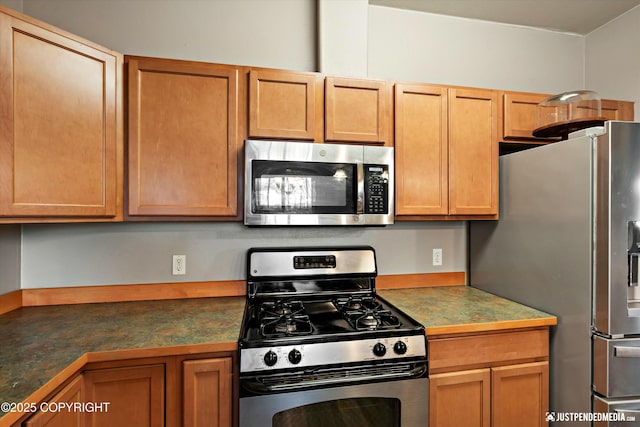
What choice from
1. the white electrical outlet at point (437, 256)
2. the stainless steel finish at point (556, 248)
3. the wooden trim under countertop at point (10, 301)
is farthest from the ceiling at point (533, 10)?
the wooden trim under countertop at point (10, 301)

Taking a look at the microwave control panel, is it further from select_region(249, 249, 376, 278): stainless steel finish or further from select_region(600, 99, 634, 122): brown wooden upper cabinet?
select_region(600, 99, 634, 122): brown wooden upper cabinet

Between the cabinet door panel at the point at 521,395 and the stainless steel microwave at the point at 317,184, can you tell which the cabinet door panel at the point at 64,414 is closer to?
the stainless steel microwave at the point at 317,184

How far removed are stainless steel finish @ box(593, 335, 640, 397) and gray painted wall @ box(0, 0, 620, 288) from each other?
985 mm

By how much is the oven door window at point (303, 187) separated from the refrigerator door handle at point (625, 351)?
1.28m

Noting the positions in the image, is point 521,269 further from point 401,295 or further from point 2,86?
point 2,86

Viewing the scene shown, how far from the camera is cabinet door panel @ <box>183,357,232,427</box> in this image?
4.06 ft

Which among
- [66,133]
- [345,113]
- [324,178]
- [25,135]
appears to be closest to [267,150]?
[324,178]

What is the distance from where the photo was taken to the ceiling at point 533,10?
7.09 ft

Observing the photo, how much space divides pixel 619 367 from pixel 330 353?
4.05 feet

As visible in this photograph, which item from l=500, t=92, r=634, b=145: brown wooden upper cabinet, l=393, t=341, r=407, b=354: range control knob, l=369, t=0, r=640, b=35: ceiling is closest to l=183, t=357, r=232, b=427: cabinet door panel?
l=393, t=341, r=407, b=354: range control knob

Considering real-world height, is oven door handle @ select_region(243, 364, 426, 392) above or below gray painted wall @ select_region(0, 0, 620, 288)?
below

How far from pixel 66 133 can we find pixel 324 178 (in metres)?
1.17

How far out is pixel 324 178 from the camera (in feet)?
5.60

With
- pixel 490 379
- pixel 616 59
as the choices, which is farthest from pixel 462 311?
pixel 616 59
